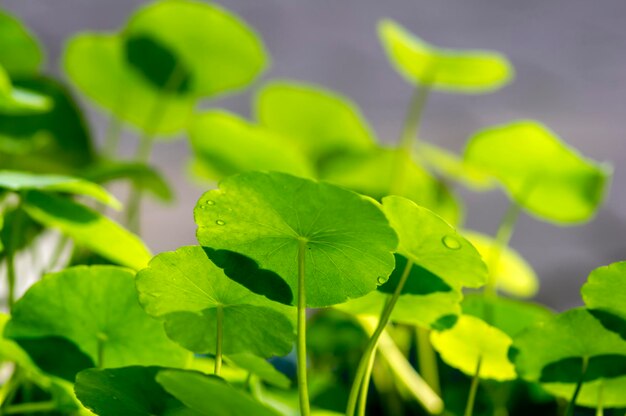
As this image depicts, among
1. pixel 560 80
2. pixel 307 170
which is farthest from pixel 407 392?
pixel 560 80

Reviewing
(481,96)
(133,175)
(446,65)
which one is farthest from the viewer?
(481,96)

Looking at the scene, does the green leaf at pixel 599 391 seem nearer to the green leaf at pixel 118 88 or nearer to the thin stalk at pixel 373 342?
the thin stalk at pixel 373 342

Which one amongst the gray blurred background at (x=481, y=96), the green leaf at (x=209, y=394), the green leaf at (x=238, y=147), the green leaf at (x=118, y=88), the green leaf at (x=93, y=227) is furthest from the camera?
the gray blurred background at (x=481, y=96)

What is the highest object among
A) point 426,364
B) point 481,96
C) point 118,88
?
point 118,88

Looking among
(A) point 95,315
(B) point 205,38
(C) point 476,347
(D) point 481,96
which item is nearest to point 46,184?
(A) point 95,315

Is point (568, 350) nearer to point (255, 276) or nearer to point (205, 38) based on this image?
point (255, 276)

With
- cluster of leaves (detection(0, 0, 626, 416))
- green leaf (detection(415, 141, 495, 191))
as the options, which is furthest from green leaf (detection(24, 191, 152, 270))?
green leaf (detection(415, 141, 495, 191))

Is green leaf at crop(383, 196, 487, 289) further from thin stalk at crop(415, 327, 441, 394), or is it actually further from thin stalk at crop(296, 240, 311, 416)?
thin stalk at crop(415, 327, 441, 394)

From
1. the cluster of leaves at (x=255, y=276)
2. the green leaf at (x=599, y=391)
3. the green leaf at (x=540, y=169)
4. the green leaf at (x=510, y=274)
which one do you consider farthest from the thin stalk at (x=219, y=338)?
the green leaf at (x=510, y=274)
